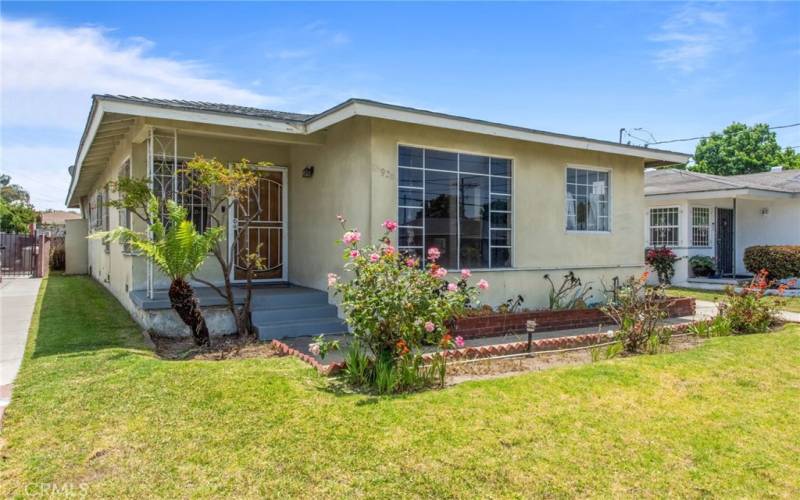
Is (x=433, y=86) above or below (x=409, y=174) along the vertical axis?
above

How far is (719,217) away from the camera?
18.7 m

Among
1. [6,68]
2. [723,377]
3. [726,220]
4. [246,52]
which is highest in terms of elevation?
[246,52]

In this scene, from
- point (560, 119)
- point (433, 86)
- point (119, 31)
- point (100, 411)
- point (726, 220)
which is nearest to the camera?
point (100, 411)

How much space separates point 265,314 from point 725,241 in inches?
692

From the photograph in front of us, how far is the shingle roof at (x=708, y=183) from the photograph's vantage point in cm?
1705

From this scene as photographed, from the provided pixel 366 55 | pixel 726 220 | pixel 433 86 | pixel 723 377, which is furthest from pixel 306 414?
pixel 726 220

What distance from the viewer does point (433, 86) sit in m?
15.1

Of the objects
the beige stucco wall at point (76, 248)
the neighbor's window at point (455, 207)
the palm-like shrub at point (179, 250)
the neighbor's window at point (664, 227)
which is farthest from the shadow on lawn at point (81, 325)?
the neighbor's window at point (664, 227)

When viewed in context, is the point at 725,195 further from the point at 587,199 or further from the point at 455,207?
the point at 455,207

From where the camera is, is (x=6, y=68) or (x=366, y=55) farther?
(x=366, y=55)

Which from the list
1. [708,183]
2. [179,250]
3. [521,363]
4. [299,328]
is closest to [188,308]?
[179,250]

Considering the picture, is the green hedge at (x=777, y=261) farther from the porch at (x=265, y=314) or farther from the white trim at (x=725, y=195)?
the porch at (x=265, y=314)

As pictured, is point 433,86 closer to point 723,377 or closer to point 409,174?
point 409,174

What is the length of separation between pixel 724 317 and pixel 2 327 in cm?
1194
